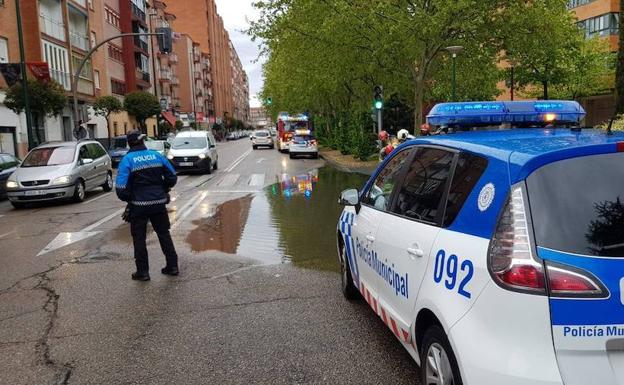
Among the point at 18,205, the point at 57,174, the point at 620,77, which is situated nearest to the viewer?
the point at 620,77

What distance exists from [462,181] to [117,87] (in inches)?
2011

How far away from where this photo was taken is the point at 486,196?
8.38 ft

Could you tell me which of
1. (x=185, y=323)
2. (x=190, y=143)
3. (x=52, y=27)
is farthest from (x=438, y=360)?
(x=52, y=27)

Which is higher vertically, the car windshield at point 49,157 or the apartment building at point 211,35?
the apartment building at point 211,35

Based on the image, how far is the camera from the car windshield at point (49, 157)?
14570 mm

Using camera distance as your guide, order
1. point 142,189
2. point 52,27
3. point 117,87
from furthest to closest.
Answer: point 117,87
point 52,27
point 142,189

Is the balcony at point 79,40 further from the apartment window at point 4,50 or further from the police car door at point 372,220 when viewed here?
the police car door at point 372,220

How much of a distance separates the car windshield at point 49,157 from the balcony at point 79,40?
959 inches

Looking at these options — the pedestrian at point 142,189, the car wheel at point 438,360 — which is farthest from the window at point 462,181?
the pedestrian at point 142,189

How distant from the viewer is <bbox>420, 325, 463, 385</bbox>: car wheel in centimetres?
263

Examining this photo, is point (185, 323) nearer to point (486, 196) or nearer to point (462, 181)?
point (462, 181)

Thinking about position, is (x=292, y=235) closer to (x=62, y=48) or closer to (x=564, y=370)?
(x=564, y=370)

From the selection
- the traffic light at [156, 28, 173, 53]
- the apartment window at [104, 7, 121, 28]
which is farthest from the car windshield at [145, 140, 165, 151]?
the apartment window at [104, 7, 121, 28]

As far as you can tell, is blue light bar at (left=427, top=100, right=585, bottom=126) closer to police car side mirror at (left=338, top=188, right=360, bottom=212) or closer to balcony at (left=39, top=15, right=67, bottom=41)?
police car side mirror at (left=338, top=188, right=360, bottom=212)
